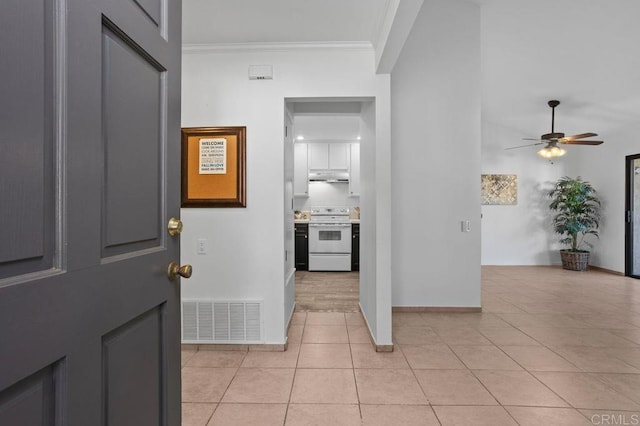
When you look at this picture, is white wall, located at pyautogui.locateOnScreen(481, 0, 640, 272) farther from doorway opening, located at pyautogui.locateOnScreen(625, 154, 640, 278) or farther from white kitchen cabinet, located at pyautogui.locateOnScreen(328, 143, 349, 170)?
white kitchen cabinet, located at pyautogui.locateOnScreen(328, 143, 349, 170)

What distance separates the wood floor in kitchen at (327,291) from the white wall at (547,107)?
11.0 feet

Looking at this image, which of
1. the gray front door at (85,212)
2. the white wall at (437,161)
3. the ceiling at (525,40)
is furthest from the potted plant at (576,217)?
the gray front door at (85,212)

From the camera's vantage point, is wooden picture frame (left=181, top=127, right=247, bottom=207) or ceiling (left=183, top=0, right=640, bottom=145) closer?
ceiling (left=183, top=0, right=640, bottom=145)

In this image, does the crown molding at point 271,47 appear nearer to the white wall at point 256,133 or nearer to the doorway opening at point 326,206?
the white wall at point 256,133

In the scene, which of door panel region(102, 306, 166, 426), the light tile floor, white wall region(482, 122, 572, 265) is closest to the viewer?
door panel region(102, 306, 166, 426)

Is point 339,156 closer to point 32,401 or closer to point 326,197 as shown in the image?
point 326,197

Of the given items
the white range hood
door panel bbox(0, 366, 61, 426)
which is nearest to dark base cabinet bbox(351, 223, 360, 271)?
the white range hood

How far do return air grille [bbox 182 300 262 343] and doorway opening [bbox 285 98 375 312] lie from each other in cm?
164

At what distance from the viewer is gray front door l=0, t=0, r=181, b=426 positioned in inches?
21.3

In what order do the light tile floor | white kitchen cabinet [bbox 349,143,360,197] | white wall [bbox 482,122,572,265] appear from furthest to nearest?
white wall [bbox 482,122,572,265], white kitchen cabinet [bbox 349,143,360,197], the light tile floor

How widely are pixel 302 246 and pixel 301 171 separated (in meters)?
1.53

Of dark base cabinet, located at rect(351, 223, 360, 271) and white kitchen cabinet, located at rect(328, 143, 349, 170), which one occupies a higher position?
white kitchen cabinet, located at rect(328, 143, 349, 170)

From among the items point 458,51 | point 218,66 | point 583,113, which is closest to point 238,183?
point 218,66

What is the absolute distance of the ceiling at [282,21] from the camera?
7.28ft
